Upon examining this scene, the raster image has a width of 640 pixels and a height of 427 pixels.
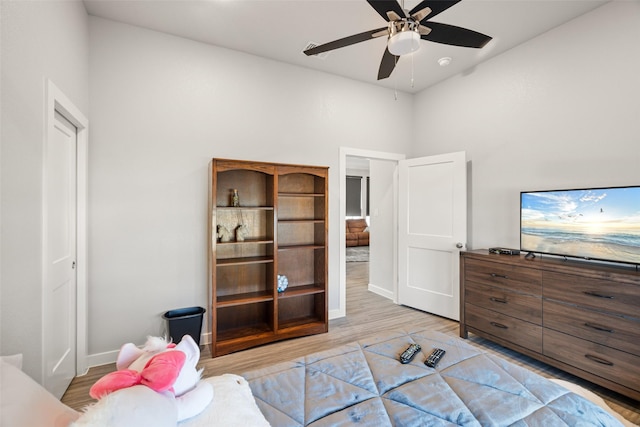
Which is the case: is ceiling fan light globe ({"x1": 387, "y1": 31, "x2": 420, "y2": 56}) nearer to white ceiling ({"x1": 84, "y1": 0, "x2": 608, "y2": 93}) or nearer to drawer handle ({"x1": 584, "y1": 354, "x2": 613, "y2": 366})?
white ceiling ({"x1": 84, "y1": 0, "x2": 608, "y2": 93})

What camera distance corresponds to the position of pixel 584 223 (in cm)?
248

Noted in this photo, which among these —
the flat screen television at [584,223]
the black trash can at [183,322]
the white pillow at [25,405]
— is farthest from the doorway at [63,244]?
the flat screen television at [584,223]

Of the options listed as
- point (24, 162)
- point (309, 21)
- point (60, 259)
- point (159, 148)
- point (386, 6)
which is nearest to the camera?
point (24, 162)

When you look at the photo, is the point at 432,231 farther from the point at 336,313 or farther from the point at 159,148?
the point at 159,148

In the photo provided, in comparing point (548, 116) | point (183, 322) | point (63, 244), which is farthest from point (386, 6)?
point (183, 322)

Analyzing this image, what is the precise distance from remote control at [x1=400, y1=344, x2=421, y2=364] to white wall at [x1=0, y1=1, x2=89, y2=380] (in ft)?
6.13

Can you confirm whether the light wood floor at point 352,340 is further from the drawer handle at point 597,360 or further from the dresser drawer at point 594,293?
the dresser drawer at point 594,293

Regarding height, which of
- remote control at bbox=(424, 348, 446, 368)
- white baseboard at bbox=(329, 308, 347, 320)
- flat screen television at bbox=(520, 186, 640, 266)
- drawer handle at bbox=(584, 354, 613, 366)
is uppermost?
flat screen television at bbox=(520, 186, 640, 266)

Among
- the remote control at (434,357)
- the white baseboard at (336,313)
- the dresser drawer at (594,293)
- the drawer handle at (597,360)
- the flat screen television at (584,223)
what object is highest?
the flat screen television at (584,223)

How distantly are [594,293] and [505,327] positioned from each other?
2.66ft

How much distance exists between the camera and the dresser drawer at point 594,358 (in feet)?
6.74

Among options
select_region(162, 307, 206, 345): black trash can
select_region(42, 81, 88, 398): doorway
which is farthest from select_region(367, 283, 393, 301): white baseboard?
select_region(42, 81, 88, 398): doorway

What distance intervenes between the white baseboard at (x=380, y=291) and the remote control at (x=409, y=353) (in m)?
2.99

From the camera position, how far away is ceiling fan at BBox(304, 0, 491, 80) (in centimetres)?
171
